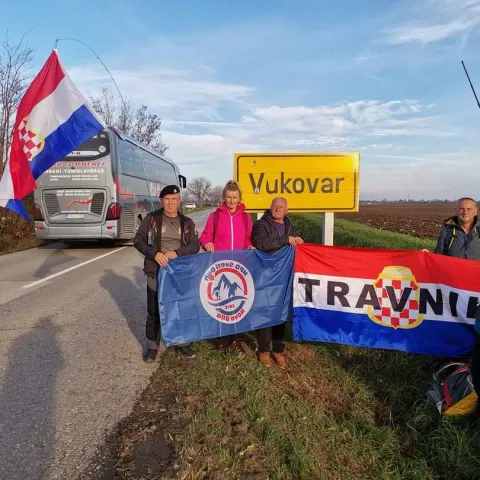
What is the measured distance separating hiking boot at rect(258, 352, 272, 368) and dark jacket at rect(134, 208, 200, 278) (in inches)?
52.7

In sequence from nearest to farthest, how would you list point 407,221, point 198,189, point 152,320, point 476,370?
point 476,370 < point 152,320 < point 407,221 < point 198,189

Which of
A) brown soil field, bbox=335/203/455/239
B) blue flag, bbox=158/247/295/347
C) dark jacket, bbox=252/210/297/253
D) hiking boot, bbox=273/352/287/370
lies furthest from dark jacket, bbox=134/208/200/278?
brown soil field, bbox=335/203/455/239

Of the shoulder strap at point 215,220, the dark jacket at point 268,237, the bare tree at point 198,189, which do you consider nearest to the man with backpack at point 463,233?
the dark jacket at point 268,237

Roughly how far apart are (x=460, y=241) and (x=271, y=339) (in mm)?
2245

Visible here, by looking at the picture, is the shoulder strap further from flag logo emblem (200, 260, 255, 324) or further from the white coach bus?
the white coach bus

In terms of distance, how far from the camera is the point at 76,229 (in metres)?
13.4

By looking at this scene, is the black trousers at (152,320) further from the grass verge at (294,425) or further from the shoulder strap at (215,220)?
the shoulder strap at (215,220)

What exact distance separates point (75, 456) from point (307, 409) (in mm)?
1826

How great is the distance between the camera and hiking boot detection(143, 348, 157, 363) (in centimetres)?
460

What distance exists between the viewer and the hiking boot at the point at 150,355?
4598 millimetres

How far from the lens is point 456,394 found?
338cm

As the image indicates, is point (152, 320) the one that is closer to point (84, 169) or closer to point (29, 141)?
point (29, 141)

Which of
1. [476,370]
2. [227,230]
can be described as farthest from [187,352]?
[476,370]

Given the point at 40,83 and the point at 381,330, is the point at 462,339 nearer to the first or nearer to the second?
the point at 381,330
